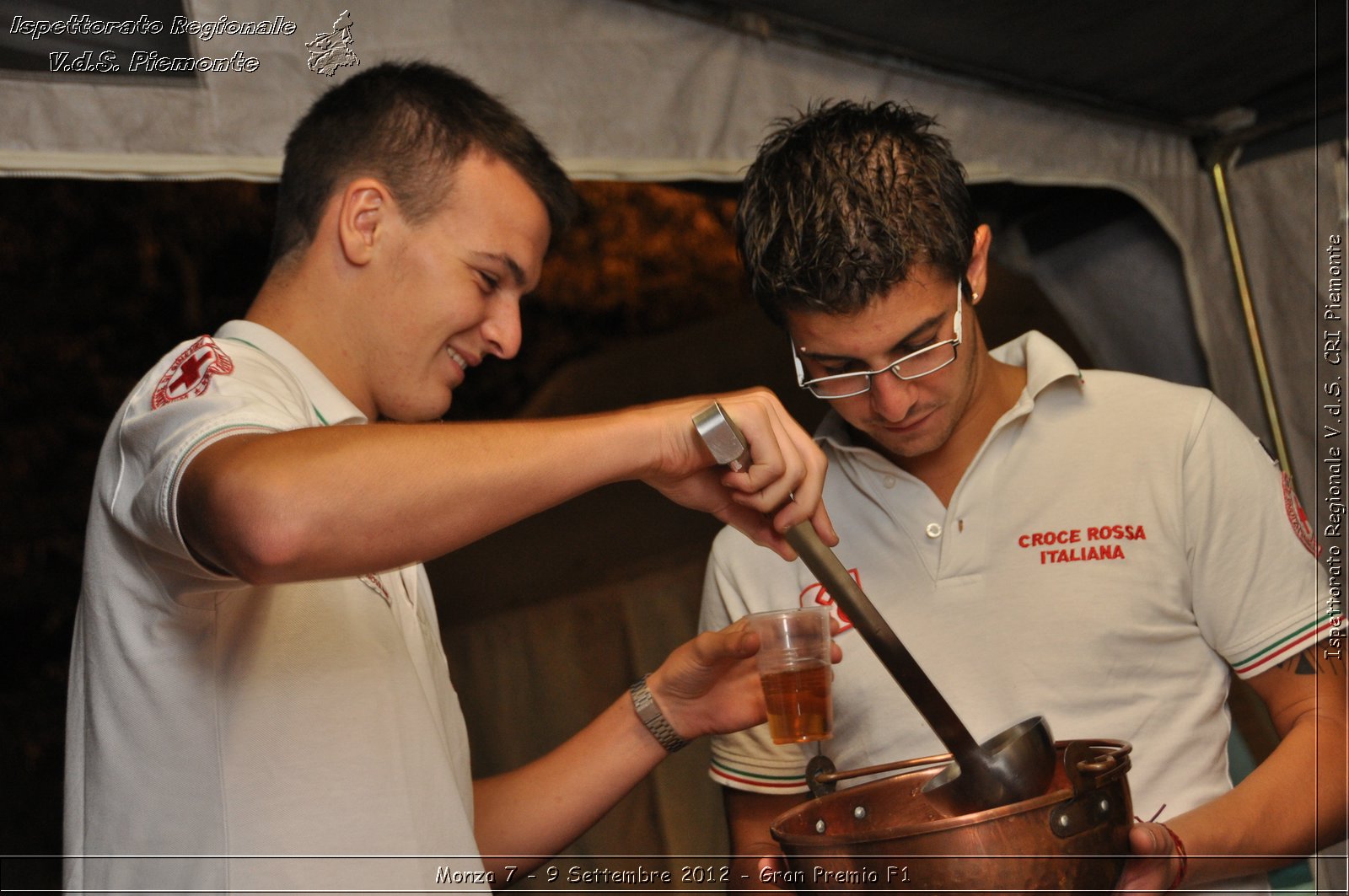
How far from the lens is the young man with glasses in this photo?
1745 mm

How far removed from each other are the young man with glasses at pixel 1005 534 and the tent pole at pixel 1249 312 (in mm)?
847

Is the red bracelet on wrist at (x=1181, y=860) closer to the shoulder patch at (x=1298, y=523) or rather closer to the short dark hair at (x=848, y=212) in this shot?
the shoulder patch at (x=1298, y=523)

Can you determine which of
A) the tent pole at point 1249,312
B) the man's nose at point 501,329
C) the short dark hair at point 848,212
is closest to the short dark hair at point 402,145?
the man's nose at point 501,329

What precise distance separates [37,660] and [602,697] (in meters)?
A: 1.34

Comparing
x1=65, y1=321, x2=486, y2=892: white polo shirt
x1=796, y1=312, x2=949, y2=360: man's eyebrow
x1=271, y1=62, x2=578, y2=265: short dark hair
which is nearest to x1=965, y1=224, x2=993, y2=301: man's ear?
x1=796, y1=312, x2=949, y2=360: man's eyebrow

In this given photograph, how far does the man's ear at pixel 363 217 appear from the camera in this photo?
162cm

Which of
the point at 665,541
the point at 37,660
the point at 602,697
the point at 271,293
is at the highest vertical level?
the point at 271,293

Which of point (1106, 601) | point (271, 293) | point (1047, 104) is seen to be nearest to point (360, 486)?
point (271, 293)

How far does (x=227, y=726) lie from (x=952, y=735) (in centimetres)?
88

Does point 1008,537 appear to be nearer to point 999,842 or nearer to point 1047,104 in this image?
point 999,842

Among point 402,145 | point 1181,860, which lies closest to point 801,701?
point 1181,860

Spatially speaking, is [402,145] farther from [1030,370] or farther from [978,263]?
[1030,370]

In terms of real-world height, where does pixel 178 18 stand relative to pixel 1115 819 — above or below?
above

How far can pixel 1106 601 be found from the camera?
1.82 m
